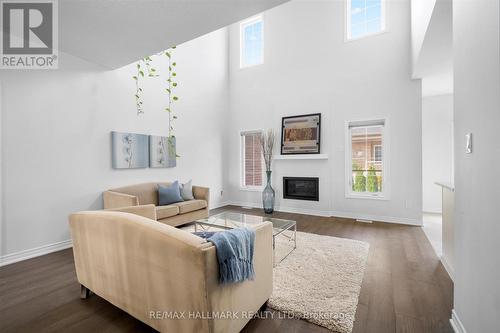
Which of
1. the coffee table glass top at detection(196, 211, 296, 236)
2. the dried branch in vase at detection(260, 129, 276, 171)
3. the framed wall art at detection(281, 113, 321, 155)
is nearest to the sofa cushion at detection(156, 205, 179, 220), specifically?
the coffee table glass top at detection(196, 211, 296, 236)

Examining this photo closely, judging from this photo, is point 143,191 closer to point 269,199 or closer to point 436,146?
point 269,199

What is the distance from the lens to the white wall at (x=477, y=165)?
44.4 inches

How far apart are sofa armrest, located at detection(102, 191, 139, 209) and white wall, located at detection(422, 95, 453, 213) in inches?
235

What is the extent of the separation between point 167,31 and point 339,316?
10.8ft

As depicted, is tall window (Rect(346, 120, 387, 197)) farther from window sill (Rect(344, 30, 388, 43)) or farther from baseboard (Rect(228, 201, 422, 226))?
window sill (Rect(344, 30, 388, 43))

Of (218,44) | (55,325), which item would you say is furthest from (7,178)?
(218,44)

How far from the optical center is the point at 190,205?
412 cm

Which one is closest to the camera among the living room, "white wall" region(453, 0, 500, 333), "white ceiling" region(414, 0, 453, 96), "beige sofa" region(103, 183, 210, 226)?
"white wall" region(453, 0, 500, 333)

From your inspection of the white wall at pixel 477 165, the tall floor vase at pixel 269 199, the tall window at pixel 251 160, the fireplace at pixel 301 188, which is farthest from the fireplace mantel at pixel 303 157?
the white wall at pixel 477 165

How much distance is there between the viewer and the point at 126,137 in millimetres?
3982

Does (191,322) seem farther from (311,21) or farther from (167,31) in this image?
(311,21)

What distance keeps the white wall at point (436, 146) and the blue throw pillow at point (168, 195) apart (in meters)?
5.42

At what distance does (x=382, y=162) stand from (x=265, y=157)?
2459 millimetres

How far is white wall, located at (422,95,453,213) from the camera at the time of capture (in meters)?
5.02
